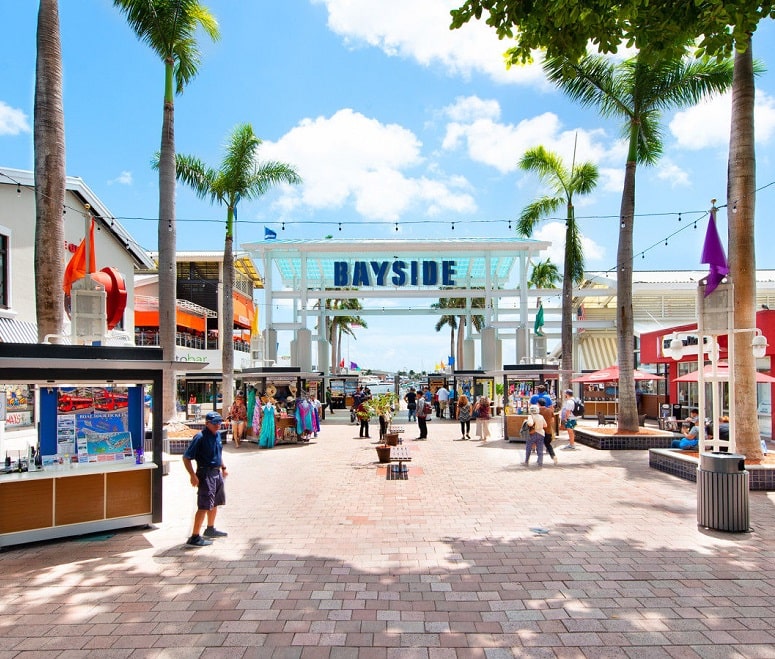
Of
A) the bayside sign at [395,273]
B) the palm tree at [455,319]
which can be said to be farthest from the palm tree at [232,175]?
the palm tree at [455,319]

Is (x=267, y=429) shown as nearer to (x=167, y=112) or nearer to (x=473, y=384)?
(x=167, y=112)

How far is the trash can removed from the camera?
7.48m

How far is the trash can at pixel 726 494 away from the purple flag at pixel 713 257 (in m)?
3.36

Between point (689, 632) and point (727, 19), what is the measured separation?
6.12 meters

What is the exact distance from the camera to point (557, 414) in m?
19.3

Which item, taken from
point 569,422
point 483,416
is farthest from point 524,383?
point 569,422

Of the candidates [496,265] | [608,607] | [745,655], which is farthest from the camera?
[496,265]

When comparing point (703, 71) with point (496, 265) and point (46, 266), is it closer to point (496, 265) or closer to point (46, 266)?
point (46, 266)

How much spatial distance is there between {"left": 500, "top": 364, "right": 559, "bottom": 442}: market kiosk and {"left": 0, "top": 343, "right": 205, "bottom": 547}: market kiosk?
13.1 meters

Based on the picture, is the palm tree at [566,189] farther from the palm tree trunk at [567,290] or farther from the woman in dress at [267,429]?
the woman in dress at [267,429]

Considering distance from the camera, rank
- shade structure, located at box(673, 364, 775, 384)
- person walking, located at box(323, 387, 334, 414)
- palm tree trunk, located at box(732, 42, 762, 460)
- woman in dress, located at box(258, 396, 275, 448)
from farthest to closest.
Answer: person walking, located at box(323, 387, 334, 414) → woman in dress, located at box(258, 396, 275, 448) → shade structure, located at box(673, 364, 775, 384) → palm tree trunk, located at box(732, 42, 762, 460)

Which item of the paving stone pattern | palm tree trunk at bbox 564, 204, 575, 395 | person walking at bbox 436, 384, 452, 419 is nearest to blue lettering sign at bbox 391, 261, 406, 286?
person walking at bbox 436, 384, 452, 419

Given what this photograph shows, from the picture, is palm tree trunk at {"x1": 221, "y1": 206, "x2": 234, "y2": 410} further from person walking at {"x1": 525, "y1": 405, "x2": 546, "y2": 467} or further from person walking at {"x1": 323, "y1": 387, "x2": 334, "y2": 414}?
person walking at {"x1": 323, "y1": 387, "x2": 334, "y2": 414}

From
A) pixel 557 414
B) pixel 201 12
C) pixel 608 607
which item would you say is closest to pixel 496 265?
pixel 557 414
